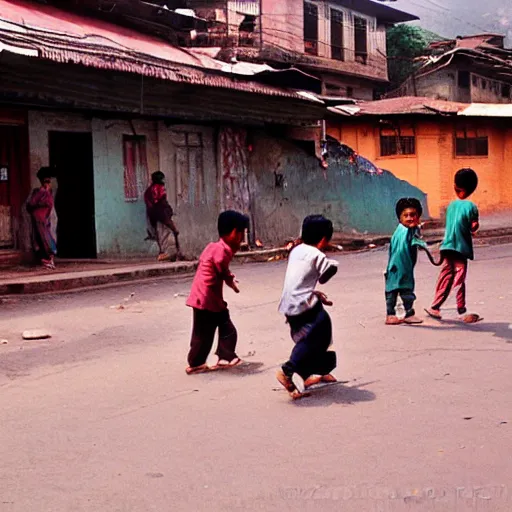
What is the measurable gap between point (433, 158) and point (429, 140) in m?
0.63

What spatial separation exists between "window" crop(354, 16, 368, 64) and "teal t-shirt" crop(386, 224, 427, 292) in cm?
3522

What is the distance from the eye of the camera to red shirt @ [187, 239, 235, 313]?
7.00 meters

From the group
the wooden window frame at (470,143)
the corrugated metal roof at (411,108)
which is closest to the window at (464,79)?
the wooden window frame at (470,143)

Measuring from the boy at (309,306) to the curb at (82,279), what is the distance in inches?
280

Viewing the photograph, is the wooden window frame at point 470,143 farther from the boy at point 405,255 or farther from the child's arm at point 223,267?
the child's arm at point 223,267

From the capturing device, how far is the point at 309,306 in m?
6.20

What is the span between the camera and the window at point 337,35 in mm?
41469

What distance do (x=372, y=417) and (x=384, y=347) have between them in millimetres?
2529

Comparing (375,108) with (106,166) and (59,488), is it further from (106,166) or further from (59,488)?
(59,488)

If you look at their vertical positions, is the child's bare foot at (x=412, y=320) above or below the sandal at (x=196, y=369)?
above

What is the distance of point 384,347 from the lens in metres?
7.95

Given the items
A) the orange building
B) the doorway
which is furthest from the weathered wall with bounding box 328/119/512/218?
the doorway

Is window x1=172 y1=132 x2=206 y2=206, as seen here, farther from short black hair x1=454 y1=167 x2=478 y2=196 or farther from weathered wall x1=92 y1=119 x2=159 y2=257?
short black hair x1=454 y1=167 x2=478 y2=196

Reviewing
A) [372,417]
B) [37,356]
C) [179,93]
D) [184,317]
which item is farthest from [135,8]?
[372,417]
